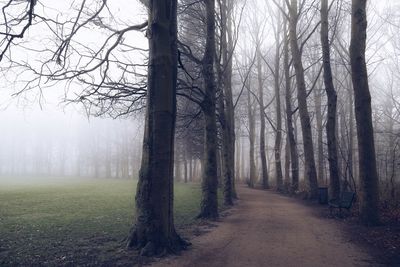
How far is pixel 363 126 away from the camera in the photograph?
11.3 meters

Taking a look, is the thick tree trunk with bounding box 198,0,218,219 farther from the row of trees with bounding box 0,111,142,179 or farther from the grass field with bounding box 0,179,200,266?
the row of trees with bounding box 0,111,142,179

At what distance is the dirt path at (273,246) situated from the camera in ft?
23.8

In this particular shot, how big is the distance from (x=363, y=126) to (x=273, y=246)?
519 cm

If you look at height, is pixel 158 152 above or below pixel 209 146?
below

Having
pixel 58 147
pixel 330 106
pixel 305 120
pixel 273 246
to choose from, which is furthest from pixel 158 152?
pixel 58 147

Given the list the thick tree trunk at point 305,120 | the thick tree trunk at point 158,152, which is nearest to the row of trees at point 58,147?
the thick tree trunk at point 305,120

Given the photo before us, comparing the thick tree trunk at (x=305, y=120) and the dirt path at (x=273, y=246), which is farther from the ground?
the thick tree trunk at (x=305, y=120)

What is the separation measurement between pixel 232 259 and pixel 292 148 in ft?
56.4

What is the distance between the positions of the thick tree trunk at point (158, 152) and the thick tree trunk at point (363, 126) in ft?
20.2

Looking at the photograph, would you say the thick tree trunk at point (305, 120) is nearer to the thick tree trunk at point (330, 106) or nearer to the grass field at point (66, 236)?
the thick tree trunk at point (330, 106)

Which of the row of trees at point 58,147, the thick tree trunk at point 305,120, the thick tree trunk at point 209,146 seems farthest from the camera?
the row of trees at point 58,147

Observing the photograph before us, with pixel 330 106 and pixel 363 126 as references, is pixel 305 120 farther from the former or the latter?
pixel 363 126

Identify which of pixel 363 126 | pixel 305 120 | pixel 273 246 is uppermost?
pixel 305 120

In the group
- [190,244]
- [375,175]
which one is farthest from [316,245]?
[375,175]
